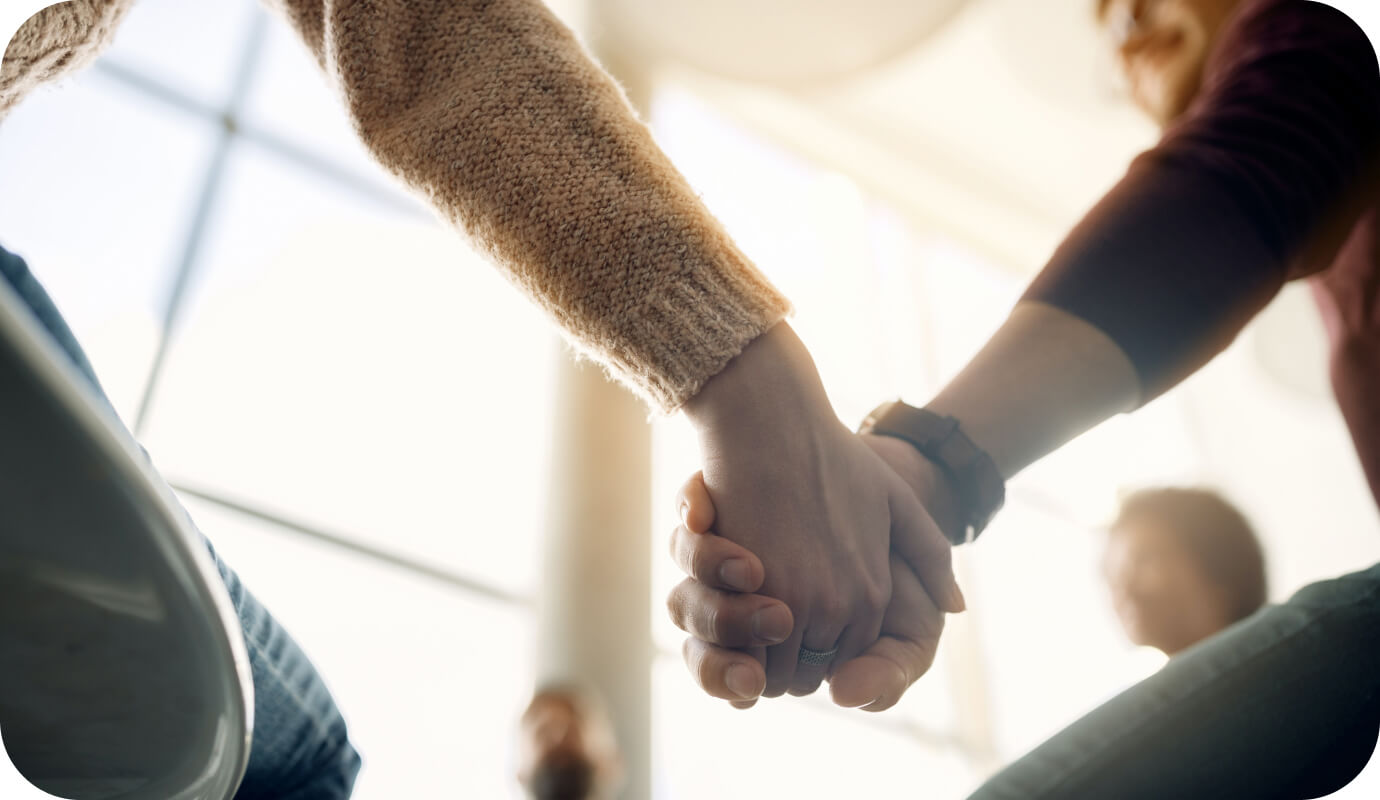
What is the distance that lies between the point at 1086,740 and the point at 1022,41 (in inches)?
164

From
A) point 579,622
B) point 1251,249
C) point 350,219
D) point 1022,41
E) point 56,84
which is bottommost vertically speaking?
point 579,622

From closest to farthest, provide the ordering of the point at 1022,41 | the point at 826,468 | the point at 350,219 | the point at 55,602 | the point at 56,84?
the point at 55,602 < the point at 56,84 < the point at 826,468 < the point at 350,219 < the point at 1022,41

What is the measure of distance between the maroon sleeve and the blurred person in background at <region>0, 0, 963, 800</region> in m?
0.35

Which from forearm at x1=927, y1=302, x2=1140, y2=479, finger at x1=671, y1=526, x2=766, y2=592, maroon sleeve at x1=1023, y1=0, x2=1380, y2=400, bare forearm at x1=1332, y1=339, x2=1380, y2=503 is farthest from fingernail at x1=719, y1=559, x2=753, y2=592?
bare forearm at x1=1332, y1=339, x2=1380, y2=503

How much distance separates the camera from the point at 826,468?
0.74 meters

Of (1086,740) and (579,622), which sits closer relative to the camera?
(1086,740)

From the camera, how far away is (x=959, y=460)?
3.02ft

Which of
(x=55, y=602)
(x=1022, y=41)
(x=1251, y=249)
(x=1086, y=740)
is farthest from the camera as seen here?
(x=1022, y=41)

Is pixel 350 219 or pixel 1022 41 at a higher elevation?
pixel 1022 41

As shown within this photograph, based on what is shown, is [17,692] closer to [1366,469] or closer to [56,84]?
[56,84]

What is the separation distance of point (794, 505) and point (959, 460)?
27cm

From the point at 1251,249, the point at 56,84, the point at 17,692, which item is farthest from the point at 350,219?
the point at 17,692

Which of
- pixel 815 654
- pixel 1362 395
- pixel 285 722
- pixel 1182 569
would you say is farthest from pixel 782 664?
pixel 1182 569

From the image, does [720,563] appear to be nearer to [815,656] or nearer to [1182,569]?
[815,656]
